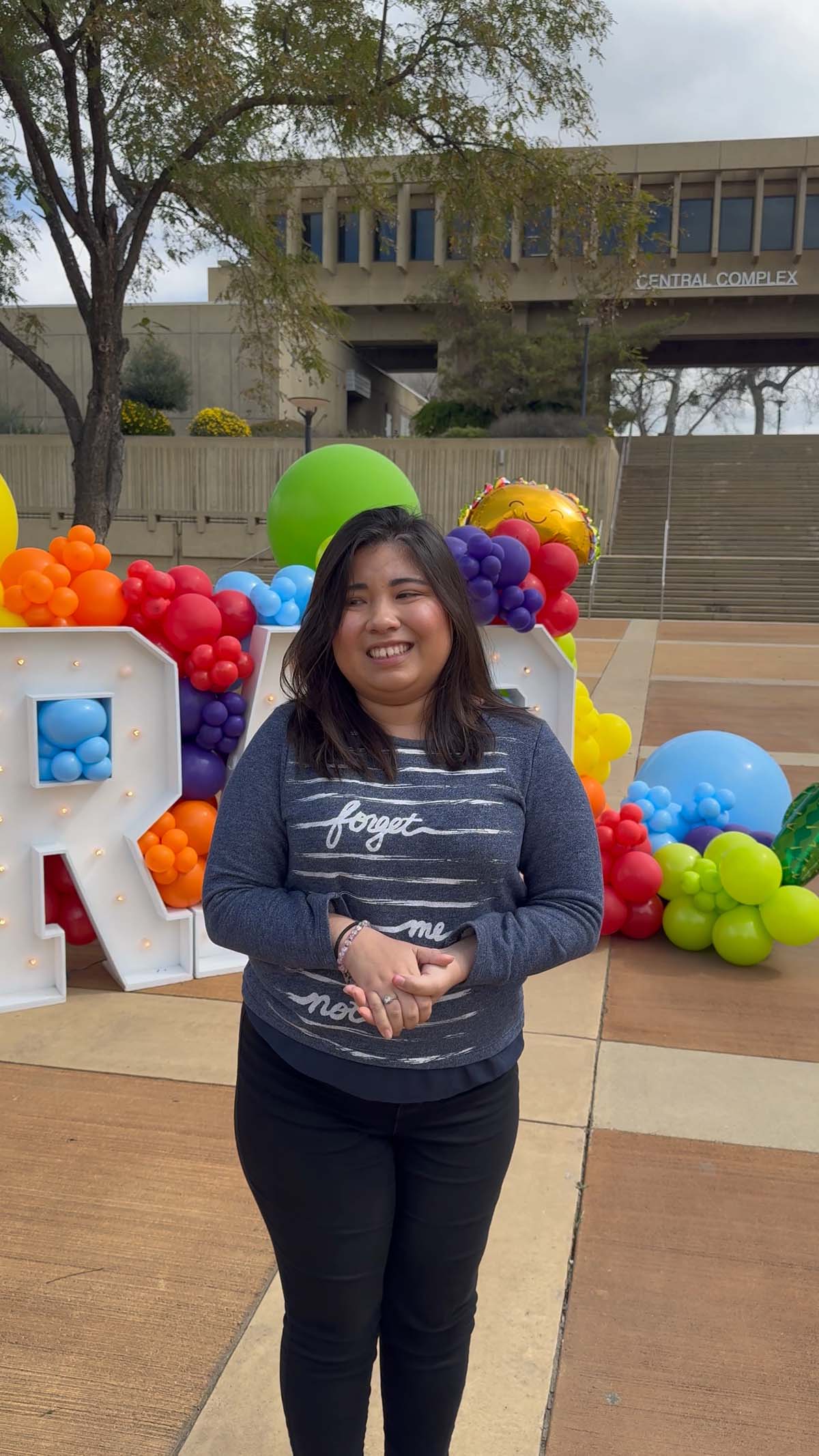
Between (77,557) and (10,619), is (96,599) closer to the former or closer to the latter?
(77,557)

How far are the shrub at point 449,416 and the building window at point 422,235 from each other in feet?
29.0

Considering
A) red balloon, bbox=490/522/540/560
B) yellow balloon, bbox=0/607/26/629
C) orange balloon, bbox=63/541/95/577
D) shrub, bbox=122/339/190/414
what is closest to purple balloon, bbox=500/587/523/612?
red balloon, bbox=490/522/540/560

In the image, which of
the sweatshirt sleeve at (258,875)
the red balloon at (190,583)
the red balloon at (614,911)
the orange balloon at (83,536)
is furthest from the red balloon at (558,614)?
the sweatshirt sleeve at (258,875)

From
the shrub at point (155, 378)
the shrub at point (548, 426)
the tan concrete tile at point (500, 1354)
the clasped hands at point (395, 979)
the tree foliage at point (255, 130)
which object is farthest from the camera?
the shrub at point (155, 378)

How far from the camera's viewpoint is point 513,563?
14.9 feet

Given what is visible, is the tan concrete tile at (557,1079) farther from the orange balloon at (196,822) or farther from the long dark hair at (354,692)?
the long dark hair at (354,692)

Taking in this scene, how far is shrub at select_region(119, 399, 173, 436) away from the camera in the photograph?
1218 inches

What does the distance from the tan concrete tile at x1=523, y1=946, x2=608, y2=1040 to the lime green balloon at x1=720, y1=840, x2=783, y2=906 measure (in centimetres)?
66

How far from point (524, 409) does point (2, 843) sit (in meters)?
33.2

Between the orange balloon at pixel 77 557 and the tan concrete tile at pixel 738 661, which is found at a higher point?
the orange balloon at pixel 77 557

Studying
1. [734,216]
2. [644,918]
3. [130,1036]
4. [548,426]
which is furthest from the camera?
[734,216]

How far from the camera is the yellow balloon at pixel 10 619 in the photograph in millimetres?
4004

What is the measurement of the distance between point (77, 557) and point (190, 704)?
0.72 metres

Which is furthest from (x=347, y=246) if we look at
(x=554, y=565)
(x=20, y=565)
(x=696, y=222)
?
(x=20, y=565)
